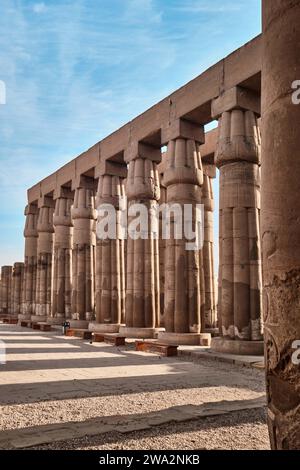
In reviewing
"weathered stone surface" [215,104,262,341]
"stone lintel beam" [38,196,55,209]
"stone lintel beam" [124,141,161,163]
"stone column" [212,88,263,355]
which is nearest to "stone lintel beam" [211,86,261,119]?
"stone column" [212,88,263,355]

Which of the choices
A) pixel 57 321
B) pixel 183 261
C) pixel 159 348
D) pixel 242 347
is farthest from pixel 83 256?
pixel 242 347

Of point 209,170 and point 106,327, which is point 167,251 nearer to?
point 106,327

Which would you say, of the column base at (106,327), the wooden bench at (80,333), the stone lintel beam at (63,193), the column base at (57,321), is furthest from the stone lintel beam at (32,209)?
the wooden bench at (80,333)

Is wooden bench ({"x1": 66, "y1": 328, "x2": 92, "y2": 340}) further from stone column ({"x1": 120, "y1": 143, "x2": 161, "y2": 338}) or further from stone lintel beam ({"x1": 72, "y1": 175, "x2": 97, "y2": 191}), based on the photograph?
stone lintel beam ({"x1": 72, "y1": 175, "x2": 97, "y2": 191})

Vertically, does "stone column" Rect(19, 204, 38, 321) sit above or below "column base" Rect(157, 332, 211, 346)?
above

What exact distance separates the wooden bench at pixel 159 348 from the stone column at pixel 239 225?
1345mm

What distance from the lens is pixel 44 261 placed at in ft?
98.3

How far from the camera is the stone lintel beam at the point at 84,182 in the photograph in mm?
25234

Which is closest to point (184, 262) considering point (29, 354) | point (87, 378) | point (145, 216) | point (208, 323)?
point (145, 216)

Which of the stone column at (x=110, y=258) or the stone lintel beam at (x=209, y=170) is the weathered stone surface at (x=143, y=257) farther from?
the stone lintel beam at (x=209, y=170)

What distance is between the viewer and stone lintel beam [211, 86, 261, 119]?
1434cm

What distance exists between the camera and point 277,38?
3.65m

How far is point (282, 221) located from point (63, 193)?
25.4 meters
